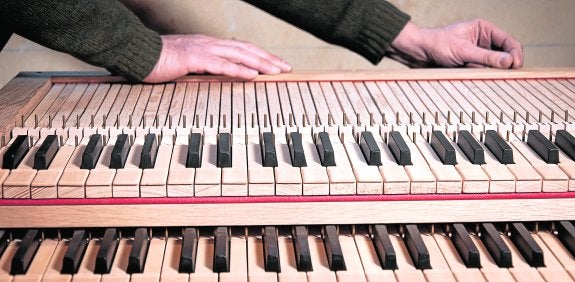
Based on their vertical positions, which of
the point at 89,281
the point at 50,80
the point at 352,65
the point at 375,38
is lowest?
the point at 89,281

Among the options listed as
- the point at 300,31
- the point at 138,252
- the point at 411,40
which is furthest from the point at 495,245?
the point at 300,31

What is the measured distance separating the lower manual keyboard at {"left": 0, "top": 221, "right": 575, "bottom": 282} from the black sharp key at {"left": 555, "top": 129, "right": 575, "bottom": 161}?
132mm

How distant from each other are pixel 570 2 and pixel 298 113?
233cm

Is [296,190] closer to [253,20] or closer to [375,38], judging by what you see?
[375,38]

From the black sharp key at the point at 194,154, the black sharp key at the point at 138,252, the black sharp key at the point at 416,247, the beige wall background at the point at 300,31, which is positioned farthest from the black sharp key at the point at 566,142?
the beige wall background at the point at 300,31

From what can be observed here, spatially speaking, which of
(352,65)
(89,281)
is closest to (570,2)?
(352,65)

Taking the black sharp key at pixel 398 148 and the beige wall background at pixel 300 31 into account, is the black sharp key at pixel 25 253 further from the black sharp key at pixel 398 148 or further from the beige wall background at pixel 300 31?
the beige wall background at pixel 300 31

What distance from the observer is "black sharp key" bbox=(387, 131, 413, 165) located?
1.43 m

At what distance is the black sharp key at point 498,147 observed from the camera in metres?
1.44

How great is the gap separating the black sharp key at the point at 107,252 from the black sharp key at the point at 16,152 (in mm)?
198

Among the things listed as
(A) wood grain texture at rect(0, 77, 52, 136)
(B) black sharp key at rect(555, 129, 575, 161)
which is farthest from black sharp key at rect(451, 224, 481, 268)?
(A) wood grain texture at rect(0, 77, 52, 136)

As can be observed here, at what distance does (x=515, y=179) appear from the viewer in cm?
138

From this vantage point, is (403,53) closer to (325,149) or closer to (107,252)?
(325,149)

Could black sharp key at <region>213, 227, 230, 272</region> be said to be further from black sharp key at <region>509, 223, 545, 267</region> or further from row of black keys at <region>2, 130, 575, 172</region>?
black sharp key at <region>509, 223, 545, 267</region>
